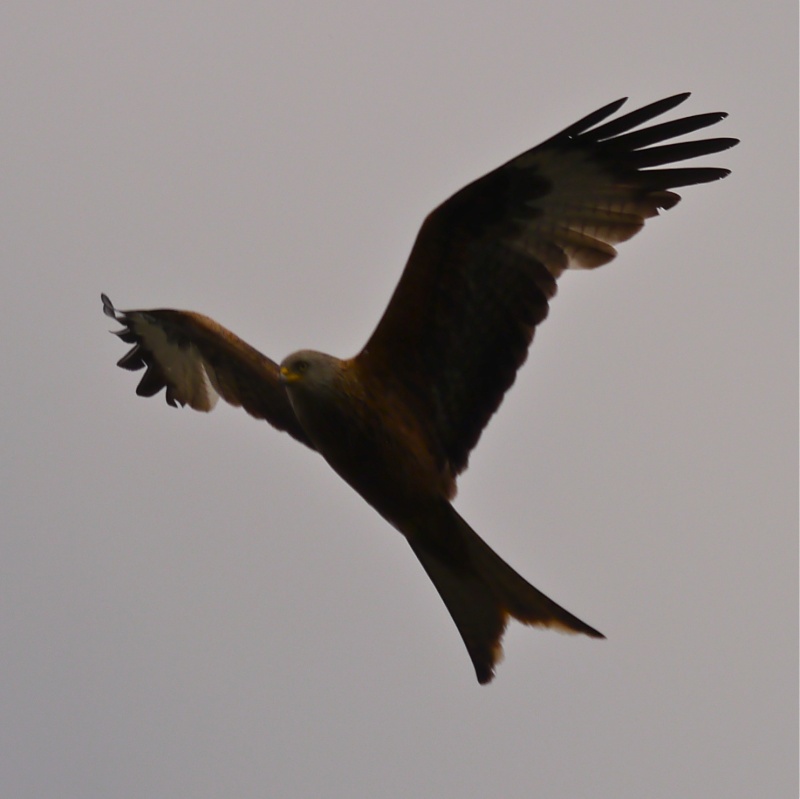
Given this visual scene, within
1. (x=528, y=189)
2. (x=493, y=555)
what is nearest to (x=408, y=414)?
(x=493, y=555)

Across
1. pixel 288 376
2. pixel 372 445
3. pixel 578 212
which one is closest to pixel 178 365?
pixel 288 376

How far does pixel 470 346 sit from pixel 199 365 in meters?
1.83

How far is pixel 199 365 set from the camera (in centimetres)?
777

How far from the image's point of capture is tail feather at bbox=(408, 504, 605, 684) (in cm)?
650

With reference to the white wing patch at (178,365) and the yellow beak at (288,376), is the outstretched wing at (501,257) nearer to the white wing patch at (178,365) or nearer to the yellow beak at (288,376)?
the yellow beak at (288,376)

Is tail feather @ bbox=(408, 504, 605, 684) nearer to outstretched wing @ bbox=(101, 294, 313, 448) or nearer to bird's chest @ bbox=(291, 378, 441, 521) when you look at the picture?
bird's chest @ bbox=(291, 378, 441, 521)

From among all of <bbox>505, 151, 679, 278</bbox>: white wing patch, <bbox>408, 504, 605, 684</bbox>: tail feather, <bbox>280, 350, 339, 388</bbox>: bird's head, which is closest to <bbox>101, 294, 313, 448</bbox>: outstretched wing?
<bbox>280, 350, 339, 388</bbox>: bird's head

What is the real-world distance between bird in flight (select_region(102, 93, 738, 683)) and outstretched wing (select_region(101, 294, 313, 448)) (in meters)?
0.93

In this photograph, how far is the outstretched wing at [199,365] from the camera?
24.4 ft

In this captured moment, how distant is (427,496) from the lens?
658cm

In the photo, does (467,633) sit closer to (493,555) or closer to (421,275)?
(493,555)

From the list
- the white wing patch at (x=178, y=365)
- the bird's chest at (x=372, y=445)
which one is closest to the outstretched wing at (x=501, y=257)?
the bird's chest at (x=372, y=445)

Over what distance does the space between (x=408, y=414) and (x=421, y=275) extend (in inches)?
27.4

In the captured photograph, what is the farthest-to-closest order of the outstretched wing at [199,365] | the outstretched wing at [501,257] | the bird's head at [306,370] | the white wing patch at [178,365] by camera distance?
the white wing patch at [178,365] → the outstretched wing at [199,365] → the bird's head at [306,370] → the outstretched wing at [501,257]
